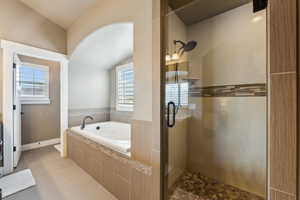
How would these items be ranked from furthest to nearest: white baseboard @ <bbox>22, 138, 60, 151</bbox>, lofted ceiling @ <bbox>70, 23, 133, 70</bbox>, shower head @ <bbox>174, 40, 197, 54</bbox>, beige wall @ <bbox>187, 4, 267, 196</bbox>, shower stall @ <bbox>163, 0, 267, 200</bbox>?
white baseboard @ <bbox>22, 138, 60, 151</bbox>, lofted ceiling @ <bbox>70, 23, 133, 70</bbox>, shower head @ <bbox>174, 40, 197, 54</bbox>, beige wall @ <bbox>187, 4, 267, 196</bbox>, shower stall @ <bbox>163, 0, 267, 200</bbox>

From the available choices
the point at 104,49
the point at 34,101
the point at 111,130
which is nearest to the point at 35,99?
the point at 34,101

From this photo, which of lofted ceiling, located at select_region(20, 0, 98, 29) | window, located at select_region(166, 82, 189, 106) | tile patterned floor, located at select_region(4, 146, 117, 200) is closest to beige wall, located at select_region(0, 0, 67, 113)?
lofted ceiling, located at select_region(20, 0, 98, 29)

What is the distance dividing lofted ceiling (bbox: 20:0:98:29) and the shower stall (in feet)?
5.54

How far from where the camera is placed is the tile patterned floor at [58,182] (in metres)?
1.77

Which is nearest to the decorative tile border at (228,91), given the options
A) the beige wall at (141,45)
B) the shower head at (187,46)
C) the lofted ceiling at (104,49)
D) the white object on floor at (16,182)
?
the shower head at (187,46)

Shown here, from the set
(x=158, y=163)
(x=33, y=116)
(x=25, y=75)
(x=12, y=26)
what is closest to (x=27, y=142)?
(x=33, y=116)

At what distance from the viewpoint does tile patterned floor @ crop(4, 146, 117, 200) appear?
5.81 ft

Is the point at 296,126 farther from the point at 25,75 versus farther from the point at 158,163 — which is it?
the point at 25,75

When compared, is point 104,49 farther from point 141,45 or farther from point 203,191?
point 203,191

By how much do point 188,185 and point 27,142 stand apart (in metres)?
3.67

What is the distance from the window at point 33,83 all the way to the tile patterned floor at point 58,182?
133 cm

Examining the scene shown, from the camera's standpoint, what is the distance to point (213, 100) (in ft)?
7.00

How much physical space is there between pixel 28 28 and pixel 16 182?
247 cm

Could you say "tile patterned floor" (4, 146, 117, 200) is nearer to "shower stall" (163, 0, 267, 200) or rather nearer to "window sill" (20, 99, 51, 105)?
"shower stall" (163, 0, 267, 200)
